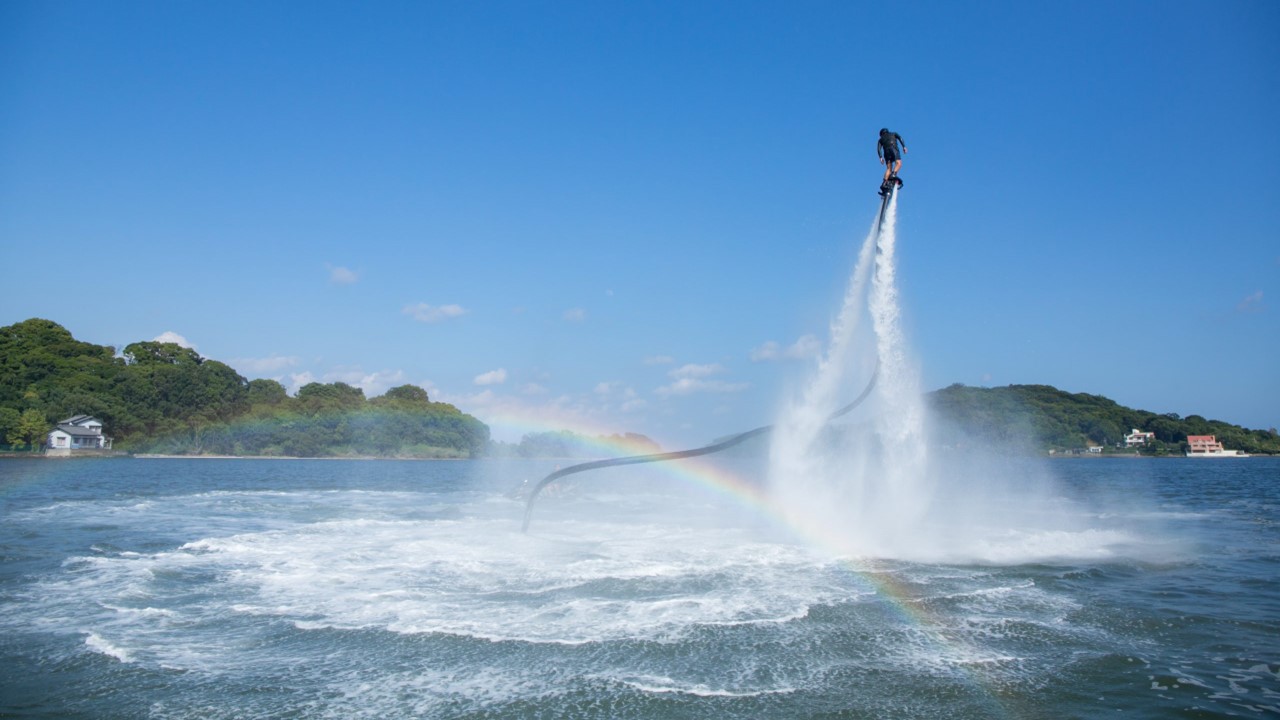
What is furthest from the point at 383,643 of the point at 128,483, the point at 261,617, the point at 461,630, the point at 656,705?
the point at 128,483

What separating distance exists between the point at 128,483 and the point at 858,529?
45.6 metres

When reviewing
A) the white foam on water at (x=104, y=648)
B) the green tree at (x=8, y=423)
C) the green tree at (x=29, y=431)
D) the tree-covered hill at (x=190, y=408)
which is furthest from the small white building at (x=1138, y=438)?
the green tree at (x=8, y=423)

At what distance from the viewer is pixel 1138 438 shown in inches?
6186

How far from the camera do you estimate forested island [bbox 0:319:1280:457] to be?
95.7 m

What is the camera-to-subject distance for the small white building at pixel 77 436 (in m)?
86.5

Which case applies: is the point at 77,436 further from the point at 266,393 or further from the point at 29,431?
the point at 266,393

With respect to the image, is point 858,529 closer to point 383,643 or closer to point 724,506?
point 724,506

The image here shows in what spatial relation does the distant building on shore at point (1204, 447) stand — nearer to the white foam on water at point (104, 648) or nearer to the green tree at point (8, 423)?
the white foam on water at point (104, 648)

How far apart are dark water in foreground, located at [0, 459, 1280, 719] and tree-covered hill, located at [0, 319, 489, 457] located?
89.2 m

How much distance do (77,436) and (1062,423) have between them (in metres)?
159

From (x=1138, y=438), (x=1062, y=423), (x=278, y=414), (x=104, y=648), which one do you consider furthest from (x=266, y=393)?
(x=1138, y=438)

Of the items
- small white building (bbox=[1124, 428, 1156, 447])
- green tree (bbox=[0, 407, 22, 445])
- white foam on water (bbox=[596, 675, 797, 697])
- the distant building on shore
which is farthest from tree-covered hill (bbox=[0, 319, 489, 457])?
the distant building on shore

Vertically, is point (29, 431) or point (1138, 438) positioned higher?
point (1138, 438)

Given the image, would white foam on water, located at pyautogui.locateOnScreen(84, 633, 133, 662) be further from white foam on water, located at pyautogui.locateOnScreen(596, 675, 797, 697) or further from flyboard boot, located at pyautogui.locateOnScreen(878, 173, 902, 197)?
flyboard boot, located at pyautogui.locateOnScreen(878, 173, 902, 197)
